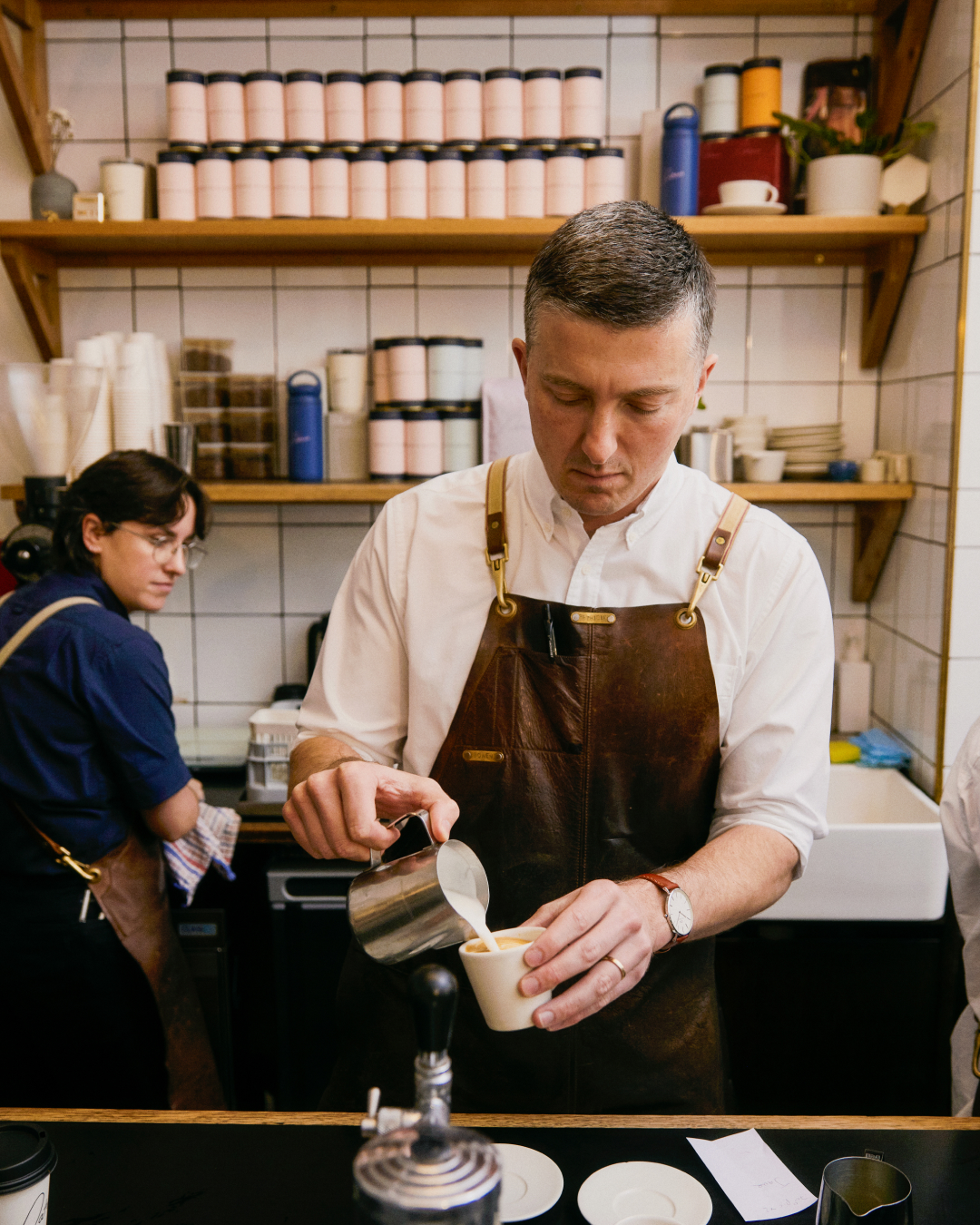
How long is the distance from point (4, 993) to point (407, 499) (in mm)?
1286

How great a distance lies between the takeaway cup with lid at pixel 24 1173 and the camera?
32.3 inches

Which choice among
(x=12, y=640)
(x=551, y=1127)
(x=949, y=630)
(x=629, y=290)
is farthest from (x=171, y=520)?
(x=949, y=630)

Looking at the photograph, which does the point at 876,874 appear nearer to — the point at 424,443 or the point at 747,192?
the point at 424,443

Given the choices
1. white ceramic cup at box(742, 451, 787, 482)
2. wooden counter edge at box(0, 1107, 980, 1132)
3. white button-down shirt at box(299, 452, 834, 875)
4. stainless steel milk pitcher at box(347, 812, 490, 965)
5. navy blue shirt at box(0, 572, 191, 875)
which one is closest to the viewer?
stainless steel milk pitcher at box(347, 812, 490, 965)

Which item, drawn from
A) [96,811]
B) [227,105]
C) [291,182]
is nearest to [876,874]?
[96,811]

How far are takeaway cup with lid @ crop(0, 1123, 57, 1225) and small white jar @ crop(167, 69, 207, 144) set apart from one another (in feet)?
7.69

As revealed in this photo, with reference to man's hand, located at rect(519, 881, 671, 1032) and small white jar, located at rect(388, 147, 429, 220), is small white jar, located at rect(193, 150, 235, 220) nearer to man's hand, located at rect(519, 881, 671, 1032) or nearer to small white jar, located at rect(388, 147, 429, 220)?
small white jar, located at rect(388, 147, 429, 220)

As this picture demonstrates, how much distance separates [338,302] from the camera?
113 inches

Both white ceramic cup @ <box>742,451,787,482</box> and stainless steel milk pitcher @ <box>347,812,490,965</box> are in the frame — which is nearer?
stainless steel milk pitcher @ <box>347,812,490,965</box>

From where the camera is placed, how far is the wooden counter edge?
1.15 meters

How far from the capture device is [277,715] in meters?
2.61

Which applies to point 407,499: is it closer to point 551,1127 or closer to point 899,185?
point 551,1127

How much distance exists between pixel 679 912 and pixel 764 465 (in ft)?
5.59

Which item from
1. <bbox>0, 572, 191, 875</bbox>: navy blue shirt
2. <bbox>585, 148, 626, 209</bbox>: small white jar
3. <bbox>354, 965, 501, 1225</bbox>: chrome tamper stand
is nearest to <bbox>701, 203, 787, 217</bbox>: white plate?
<bbox>585, 148, 626, 209</bbox>: small white jar
